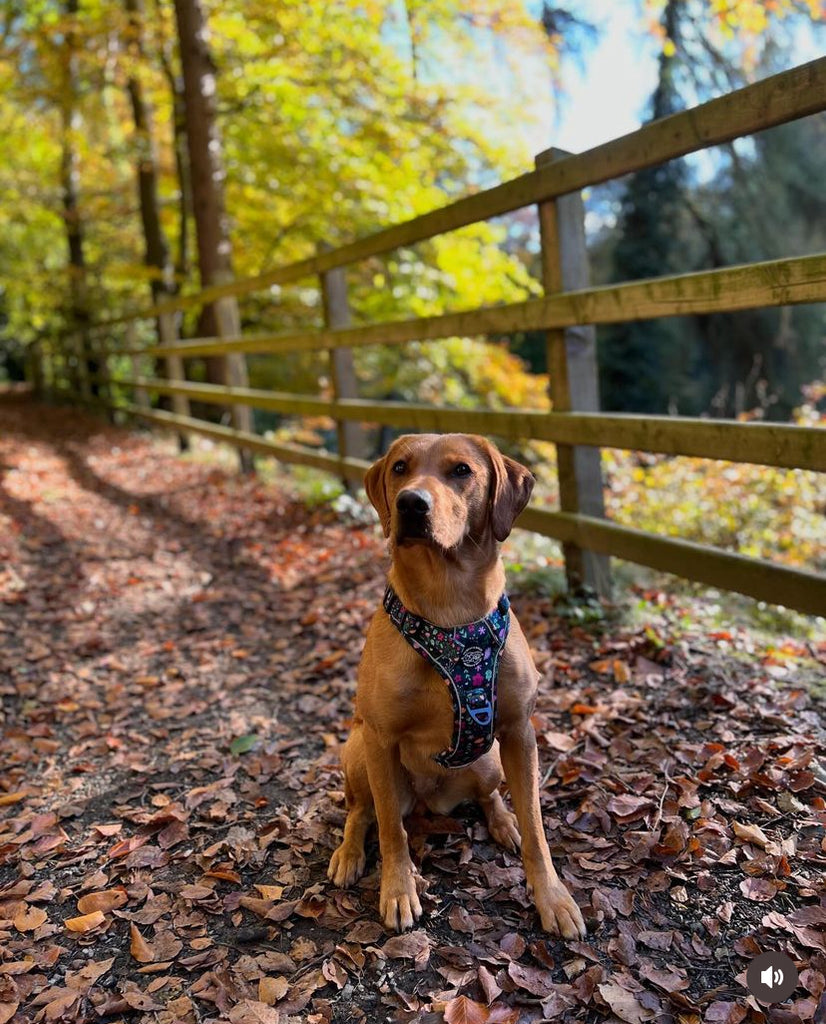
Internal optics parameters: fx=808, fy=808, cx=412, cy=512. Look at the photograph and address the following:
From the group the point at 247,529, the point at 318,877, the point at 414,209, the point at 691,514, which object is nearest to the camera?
the point at 318,877

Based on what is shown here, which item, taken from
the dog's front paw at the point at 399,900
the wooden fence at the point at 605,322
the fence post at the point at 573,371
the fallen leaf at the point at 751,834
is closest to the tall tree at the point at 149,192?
the wooden fence at the point at 605,322

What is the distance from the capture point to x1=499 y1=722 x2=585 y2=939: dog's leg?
90.0 inches

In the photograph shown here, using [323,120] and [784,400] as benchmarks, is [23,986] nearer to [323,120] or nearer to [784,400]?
[323,120]

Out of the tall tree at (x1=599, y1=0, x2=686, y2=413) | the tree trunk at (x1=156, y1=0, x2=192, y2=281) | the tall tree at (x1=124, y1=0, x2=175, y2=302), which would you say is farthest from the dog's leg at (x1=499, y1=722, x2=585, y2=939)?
the tall tree at (x1=124, y1=0, x2=175, y2=302)

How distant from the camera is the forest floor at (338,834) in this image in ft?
6.94

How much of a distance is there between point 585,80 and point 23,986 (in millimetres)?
8236

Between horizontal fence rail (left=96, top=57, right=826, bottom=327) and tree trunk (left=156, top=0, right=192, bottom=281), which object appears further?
tree trunk (left=156, top=0, right=192, bottom=281)

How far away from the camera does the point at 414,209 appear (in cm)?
977

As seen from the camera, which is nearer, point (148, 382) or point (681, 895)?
point (681, 895)

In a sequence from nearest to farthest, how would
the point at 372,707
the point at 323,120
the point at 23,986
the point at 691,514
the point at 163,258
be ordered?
the point at 23,986, the point at 372,707, the point at 691,514, the point at 323,120, the point at 163,258

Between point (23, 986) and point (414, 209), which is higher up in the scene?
point (414, 209)

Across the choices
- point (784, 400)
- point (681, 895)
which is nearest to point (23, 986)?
point (681, 895)

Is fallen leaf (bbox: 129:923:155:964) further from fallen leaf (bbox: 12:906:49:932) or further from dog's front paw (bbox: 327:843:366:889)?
dog's front paw (bbox: 327:843:366:889)

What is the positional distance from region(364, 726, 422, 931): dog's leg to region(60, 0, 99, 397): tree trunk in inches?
565
